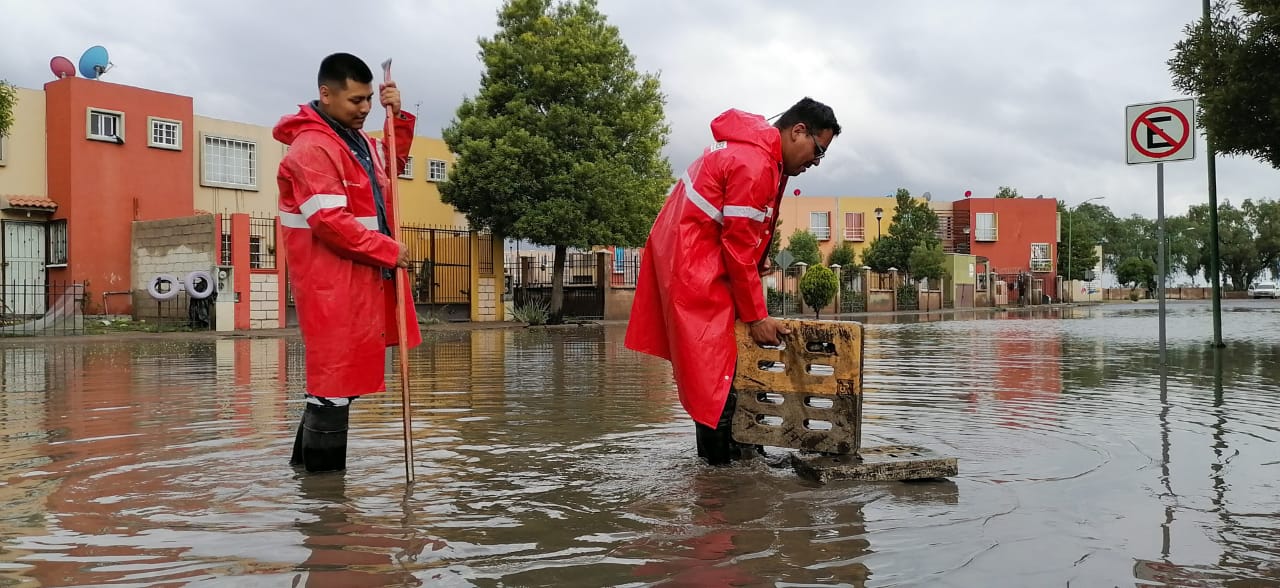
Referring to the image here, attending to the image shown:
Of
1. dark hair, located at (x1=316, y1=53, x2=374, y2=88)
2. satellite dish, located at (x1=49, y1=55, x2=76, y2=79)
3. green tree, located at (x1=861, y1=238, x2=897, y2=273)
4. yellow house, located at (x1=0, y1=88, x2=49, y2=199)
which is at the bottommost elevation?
dark hair, located at (x1=316, y1=53, x2=374, y2=88)

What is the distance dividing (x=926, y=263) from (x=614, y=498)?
51.7 m

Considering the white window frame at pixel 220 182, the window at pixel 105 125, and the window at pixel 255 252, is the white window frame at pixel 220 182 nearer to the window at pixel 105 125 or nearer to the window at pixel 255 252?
the window at pixel 105 125

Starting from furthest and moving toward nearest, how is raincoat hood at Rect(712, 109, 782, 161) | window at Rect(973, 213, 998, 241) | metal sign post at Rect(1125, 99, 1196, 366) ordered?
window at Rect(973, 213, 998, 241) < metal sign post at Rect(1125, 99, 1196, 366) < raincoat hood at Rect(712, 109, 782, 161)

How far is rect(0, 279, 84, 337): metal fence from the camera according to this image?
1941 cm

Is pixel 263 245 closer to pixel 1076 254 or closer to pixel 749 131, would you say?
pixel 749 131

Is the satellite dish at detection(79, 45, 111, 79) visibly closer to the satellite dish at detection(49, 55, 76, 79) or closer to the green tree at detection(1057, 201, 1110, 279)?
the satellite dish at detection(49, 55, 76, 79)

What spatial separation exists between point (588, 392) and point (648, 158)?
20.4 metres

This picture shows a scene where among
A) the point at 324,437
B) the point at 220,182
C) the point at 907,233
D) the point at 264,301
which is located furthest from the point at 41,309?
the point at 907,233

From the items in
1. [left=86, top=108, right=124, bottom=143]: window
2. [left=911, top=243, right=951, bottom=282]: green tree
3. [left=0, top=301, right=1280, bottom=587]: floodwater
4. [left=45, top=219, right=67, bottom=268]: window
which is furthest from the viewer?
[left=911, top=243, right=951, bottom=282]: green tree

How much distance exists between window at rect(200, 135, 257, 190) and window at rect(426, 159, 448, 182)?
7864mm

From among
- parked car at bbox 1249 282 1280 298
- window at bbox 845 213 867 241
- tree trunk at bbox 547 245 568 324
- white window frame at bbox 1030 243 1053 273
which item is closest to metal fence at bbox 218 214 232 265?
tree trunk at bbox 547 245 568 324

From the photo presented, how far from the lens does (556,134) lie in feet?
85.9

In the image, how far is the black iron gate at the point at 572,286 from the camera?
102 ft

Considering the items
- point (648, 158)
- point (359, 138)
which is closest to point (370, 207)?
point (359, 138)
